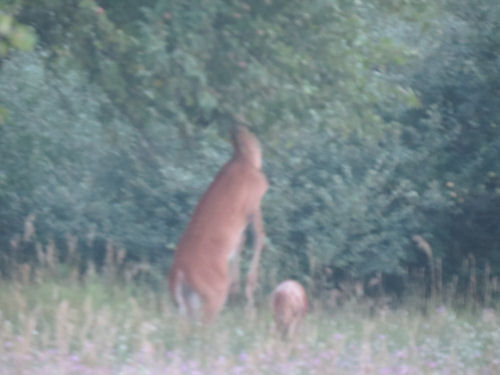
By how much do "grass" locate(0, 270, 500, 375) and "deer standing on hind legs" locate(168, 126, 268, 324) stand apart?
0.71ft

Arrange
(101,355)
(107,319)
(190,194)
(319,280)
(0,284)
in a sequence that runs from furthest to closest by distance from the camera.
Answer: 1. (319,280)
2. (190,194)
3. (0,284)
4. (107,319)
5. (101,355)

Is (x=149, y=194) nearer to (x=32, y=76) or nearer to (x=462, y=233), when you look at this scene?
(x=32, y=76)

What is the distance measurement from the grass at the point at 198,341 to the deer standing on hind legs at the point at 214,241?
8.6 inches

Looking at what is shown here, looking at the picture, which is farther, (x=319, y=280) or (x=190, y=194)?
(x=319, y=280)

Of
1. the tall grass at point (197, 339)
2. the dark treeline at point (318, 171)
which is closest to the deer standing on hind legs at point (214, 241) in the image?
the tall grass at point (197, 339)

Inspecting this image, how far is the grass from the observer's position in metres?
5.27

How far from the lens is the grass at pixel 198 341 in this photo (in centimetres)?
527

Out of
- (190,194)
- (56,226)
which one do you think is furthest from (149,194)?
(56,226)

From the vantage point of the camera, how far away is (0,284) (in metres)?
7.78

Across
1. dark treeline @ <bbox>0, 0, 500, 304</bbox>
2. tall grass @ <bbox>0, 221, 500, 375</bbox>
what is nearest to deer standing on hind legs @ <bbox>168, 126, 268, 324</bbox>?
tall grass @ <bbox>0, 221, 500, 375</bbox>

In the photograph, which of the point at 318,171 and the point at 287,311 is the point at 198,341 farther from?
the point at 318,171

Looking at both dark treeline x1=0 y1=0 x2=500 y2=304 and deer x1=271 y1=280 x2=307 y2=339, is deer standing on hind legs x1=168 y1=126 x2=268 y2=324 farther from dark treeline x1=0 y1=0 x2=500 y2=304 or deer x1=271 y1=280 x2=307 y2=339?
dark treeline x1=0 y1=0 x2=500 y2=304

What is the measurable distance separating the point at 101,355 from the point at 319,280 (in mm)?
4946

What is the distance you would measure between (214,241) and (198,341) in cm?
106
